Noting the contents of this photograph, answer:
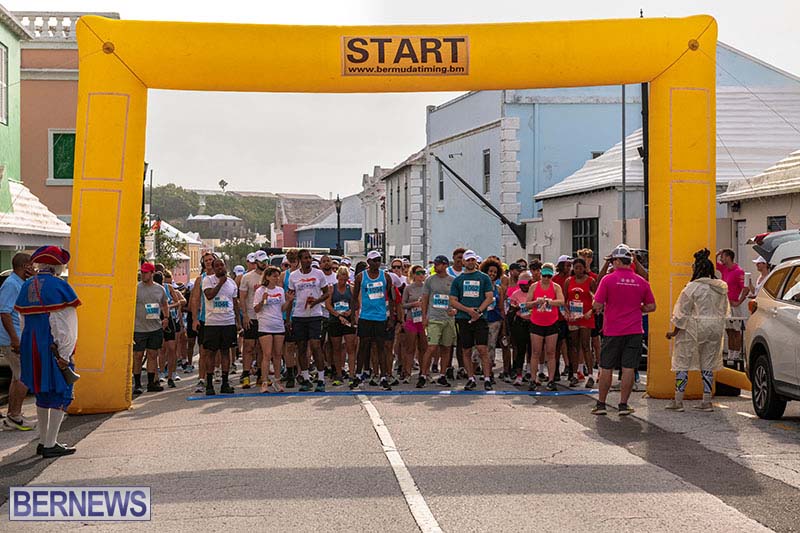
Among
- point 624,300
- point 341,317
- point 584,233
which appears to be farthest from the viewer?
point 584,233

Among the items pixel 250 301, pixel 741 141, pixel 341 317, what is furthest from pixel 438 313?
pixel 741 141

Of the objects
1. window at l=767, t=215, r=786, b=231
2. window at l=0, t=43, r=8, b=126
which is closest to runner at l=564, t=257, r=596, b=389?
window at l=767, t=215, r=786, b=231

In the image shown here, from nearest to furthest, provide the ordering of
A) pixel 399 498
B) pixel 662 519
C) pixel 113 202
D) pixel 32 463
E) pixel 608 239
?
1. pixel 662 519
2. pixel 399 498
3. pixel 32 463
4. pixel 113 202
5. pixel 608 239

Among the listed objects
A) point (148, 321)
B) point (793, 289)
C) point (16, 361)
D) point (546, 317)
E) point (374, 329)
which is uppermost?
point (793, 289)

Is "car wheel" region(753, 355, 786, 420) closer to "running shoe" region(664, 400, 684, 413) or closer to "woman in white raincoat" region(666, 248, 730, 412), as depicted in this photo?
"woman in white raincoat" region(666, 248, 730, 412)

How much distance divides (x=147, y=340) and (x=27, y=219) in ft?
28.6

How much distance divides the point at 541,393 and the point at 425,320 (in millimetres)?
2011

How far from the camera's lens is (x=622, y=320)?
1248 centimetres

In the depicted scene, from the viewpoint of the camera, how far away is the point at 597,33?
13117 mm

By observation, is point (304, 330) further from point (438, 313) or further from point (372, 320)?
point (438, 313)

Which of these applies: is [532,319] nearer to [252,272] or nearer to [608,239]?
[252,272]

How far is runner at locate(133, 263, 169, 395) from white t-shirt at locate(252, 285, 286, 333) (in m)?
1.53

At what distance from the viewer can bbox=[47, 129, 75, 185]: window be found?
101ft

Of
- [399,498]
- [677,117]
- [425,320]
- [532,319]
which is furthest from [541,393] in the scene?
[399,498]
